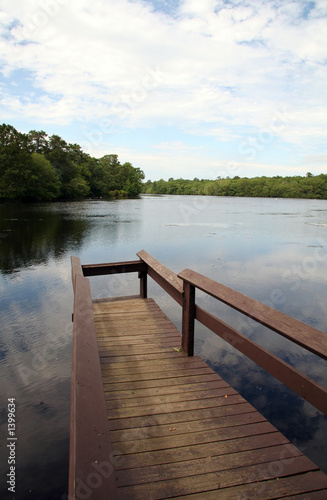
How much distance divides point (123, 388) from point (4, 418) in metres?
1.93

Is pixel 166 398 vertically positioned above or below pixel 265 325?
below

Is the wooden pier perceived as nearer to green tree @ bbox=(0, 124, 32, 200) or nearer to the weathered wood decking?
the weathered wood decking

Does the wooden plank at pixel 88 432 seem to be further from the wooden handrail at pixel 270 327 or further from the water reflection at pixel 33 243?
the water reflection at pixel 33 243

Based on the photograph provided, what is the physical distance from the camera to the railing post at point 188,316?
350 cm

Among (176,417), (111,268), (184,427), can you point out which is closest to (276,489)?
(184,427)

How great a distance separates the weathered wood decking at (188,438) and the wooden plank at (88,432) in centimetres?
84

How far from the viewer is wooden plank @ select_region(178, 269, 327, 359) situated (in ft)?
5.93

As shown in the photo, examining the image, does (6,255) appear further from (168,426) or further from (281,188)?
(281,188)

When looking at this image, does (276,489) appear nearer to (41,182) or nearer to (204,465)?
(204,465)

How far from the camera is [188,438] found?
2.41 meters

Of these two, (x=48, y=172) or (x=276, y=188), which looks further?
(x=276, y=188)

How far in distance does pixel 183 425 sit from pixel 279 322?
1150mm

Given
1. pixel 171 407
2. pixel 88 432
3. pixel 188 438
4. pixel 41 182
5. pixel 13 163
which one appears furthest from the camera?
pixel 41 182

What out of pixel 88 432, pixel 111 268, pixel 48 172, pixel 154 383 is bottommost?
pixel 154 383
